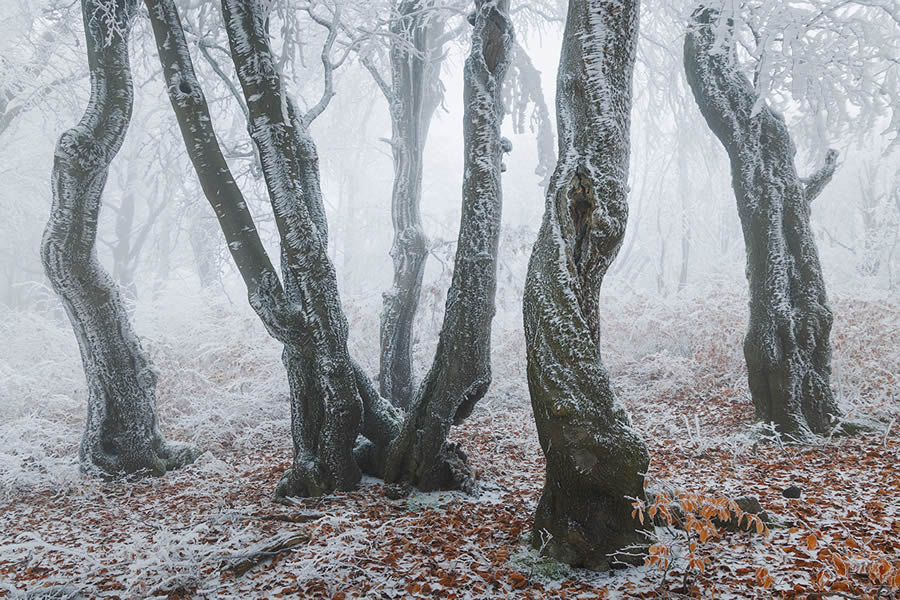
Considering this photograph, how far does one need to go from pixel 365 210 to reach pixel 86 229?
19946 mm

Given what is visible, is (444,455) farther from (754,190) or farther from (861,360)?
(861,360)

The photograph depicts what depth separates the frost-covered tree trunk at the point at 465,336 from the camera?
4188 millimetres

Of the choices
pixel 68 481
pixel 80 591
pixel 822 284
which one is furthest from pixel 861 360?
pixel 68 481

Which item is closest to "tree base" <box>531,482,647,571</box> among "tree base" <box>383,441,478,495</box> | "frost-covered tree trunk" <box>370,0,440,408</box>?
"tree base" <box>383,441,478,495</box>

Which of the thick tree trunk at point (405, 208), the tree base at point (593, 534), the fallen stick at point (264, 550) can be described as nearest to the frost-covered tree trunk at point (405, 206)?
the thick tree trunk at point (405, 208)

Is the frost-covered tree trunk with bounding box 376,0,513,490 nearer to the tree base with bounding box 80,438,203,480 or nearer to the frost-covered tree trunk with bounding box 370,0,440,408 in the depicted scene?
the tree base with bounding box 80,438,203,480

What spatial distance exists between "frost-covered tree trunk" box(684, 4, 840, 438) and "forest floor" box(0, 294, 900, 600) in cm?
44

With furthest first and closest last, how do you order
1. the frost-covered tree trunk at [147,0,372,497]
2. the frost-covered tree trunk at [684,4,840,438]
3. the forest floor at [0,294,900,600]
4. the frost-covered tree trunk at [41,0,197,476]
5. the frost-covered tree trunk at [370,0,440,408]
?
the frost-covered tree trunk at [370,0,440,408] < the frost-covered tree trunk at [41,0,197,476] < the frost-covered tree trunk at [684,4,840,438] < the frost-covered tree trunk at [147,0,372,497] < the forest floor at [0,294,900,600]

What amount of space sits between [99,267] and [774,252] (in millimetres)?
6723

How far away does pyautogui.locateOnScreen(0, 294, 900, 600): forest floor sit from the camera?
8.80ft

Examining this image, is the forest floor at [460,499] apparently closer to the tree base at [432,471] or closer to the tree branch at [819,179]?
the tree base at [432,471]

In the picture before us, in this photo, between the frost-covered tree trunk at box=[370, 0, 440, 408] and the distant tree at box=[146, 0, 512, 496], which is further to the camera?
the frost-covered tree trunk at box=[370, 0, 440, 408]

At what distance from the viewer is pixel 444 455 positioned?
4.27m

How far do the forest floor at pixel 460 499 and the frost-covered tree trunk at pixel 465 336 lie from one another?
309mm
